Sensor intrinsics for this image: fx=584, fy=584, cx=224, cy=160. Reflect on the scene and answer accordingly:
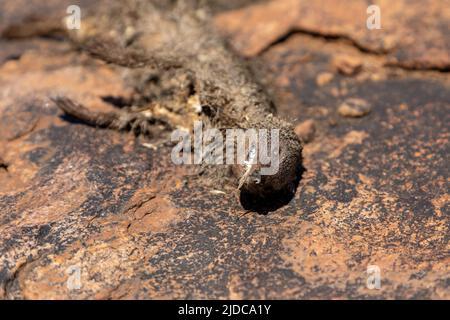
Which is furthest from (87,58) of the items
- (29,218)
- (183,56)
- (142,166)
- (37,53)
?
(29,218)

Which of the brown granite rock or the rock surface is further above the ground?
the brown granite rock

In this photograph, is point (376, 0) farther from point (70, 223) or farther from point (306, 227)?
point (70, 223)

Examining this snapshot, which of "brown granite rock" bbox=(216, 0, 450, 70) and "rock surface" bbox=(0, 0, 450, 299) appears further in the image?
"brown granite rock" bbox=(216, 0, 450, 70)

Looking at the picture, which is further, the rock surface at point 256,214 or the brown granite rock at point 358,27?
the brown granite rock at point 358,27

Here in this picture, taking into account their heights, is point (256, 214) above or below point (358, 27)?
below

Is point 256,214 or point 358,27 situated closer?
point 256,214

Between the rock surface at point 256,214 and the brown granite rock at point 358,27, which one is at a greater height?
the brown granite rock at point 358,27

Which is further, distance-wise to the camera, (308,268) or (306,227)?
(306,227)
